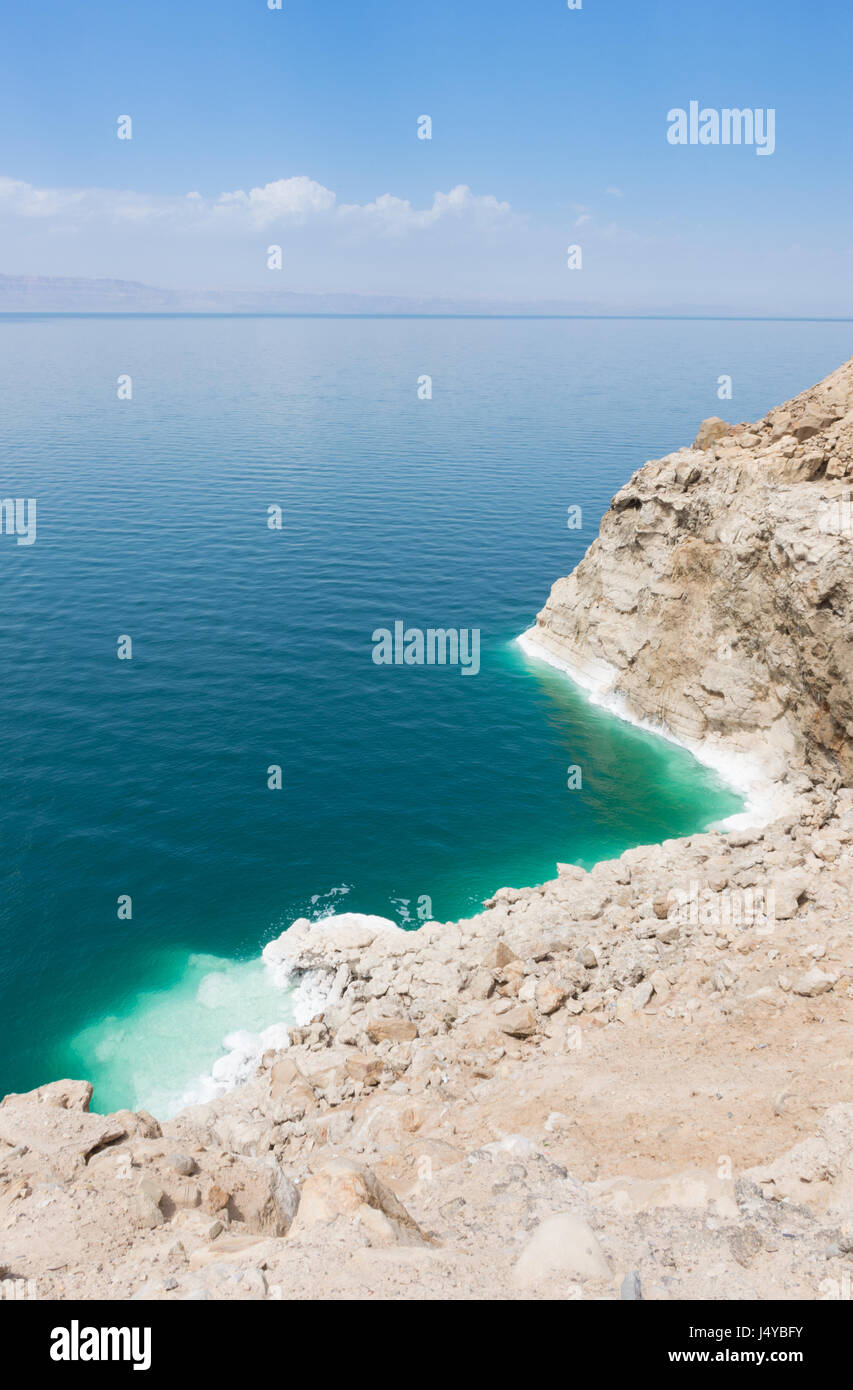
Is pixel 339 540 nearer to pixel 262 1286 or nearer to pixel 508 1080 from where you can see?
pixel 508 1080

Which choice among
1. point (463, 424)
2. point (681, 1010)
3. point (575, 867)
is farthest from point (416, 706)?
point (463, 424)

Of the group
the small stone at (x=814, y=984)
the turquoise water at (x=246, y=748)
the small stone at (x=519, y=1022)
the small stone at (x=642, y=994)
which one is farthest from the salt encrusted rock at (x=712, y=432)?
the small stone at (x=519, y=1022)

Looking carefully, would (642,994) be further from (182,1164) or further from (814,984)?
(182,1164)

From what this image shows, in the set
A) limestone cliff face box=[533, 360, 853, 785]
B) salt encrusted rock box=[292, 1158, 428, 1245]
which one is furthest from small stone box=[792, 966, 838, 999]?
limestone cliff face box=[533, 360, 853, 785]

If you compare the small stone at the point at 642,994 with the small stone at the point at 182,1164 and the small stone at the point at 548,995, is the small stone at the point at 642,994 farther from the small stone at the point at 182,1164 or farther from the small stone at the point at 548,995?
the small stone at the point at 182,1164

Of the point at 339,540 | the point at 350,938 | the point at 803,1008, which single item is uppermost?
the point at 339,540
